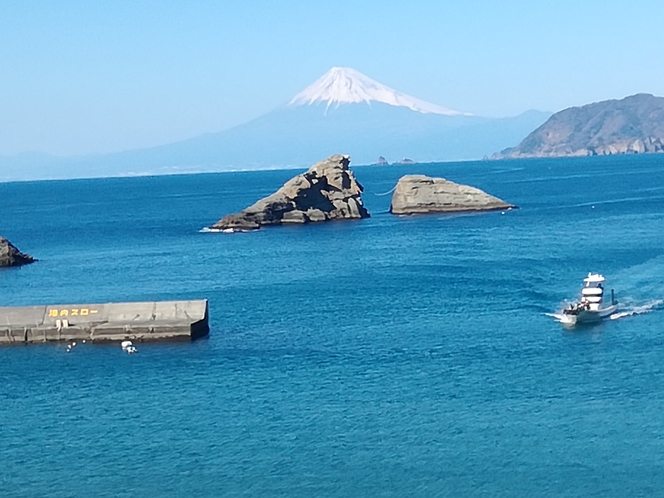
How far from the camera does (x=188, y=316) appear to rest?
58469 mm

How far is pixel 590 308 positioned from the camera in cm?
5816

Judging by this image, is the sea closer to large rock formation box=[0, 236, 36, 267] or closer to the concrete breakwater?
the concrete breakwater

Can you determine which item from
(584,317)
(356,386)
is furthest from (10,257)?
(356,386)

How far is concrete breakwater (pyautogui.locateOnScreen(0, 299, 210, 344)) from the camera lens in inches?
2263

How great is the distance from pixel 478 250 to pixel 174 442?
5486 cm

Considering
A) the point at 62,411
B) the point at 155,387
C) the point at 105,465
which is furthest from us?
the point at 155,387

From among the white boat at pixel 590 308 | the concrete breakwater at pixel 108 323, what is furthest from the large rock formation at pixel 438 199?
the concrete breakwater at pixel 108 323

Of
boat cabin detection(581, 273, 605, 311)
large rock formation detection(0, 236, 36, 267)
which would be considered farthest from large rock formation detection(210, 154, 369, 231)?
boat cabin detection(581, 273, 605, 311)

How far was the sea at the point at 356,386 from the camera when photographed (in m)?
35.9

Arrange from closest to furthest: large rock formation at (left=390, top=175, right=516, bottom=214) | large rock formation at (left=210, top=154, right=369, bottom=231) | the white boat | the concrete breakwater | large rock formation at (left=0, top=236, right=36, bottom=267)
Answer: the white boat < the concrete breakwater < large rock formation at (left=0, top=236, right=36, bottom=267) < large rock formation at (left=210, top=154, right=369, bottom=231) < large rock formation at (left=390, top=175, right=516, bottom=214)

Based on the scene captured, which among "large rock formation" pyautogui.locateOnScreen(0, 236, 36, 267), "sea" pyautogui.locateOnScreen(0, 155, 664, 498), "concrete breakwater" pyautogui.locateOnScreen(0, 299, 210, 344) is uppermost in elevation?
"large rock formation" pyautogui.locateOnScreen(0, 236, 36, 267)

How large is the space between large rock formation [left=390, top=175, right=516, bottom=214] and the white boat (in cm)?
7256

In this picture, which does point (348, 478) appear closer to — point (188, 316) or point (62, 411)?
point (62, 411)

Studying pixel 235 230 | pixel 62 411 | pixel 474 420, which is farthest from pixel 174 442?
pixel 235 230
